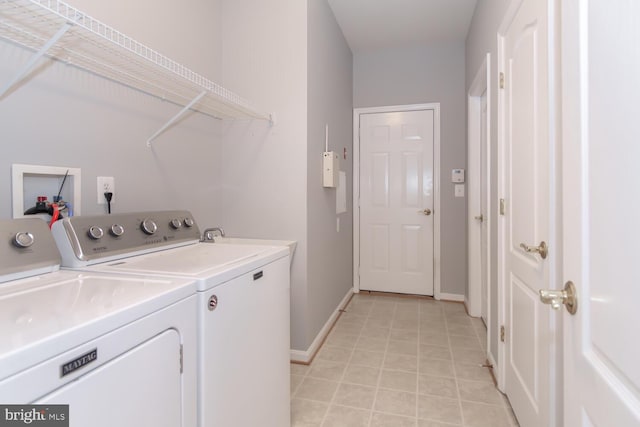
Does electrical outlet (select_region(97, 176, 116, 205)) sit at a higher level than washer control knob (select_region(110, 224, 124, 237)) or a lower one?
higher

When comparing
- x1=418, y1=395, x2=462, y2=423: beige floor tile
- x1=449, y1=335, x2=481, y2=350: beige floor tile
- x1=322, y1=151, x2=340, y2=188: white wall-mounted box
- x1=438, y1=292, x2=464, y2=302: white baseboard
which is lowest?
x1=418, y1=395, x2=462, y2=423: beige floor tile

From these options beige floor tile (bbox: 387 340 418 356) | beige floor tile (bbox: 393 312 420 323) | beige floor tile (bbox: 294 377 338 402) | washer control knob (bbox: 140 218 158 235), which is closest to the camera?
washer control knob (bbox: 140 218 158 235)

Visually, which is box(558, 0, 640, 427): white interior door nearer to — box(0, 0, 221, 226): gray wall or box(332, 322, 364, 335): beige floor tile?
box(0, 0, 221, 226): gray wall

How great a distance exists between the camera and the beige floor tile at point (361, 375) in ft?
6.68

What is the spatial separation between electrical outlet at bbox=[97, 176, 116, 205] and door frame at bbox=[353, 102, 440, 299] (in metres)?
2.68

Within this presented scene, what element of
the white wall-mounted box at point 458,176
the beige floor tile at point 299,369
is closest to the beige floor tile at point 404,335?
the beige floor tile at point 299,369

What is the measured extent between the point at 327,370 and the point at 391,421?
1.90 ft

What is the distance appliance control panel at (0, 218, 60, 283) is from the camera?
2.96ft

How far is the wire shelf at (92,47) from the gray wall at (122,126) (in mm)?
57

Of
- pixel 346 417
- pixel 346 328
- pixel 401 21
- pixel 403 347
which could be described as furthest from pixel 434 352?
pixel 401 21

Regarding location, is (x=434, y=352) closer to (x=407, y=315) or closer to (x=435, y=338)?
(x=435, y=338)

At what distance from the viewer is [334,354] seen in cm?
238

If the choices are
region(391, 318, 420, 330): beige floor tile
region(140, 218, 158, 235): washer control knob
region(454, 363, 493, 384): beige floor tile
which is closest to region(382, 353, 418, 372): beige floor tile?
region(454, 363, 493, 384): beige floor tile

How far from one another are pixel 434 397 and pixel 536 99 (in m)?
1.61
